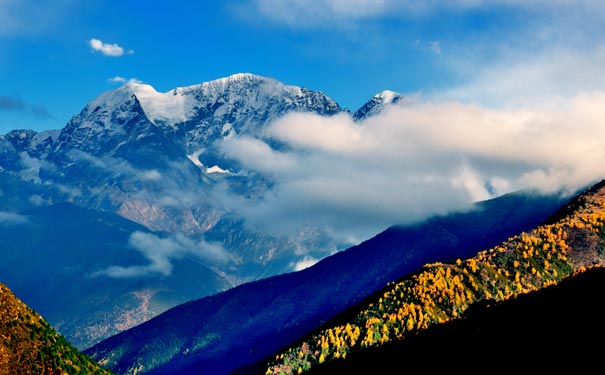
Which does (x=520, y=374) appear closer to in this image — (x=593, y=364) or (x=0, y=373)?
(x=593, y=364)

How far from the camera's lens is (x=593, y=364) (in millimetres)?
181500

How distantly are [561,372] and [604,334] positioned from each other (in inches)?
893

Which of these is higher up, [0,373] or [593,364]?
[0,373]

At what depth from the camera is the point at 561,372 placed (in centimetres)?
18650

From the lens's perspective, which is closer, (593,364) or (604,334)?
(593,364)

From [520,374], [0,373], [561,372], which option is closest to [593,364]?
[561,372]

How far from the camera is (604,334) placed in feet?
651

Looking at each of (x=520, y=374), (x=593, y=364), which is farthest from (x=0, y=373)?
(x=593, y=364)

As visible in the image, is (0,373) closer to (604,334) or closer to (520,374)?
(520,374)

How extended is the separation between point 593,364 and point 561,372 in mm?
9153

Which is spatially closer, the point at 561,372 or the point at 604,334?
the point at 561,372

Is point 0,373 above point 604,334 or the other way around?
above

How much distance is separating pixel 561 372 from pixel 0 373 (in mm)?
163579

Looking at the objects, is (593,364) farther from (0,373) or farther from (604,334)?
(0,373)
